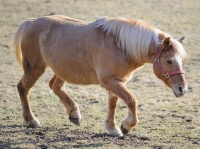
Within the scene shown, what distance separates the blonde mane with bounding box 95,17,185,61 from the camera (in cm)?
658

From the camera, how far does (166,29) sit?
639 inches

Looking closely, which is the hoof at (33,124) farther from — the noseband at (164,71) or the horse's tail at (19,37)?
the noseband at (164,71)

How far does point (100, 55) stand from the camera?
689cm

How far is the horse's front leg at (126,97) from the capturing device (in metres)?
6.50

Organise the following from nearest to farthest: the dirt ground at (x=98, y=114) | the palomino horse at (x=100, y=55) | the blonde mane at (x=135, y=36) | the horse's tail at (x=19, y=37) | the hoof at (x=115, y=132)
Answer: the palomino horse at (x=100, y=55) → the blonde mane at (x=135, y=36) → the dirt ground at (x=98, y=114) → the hoof at (x=115, y=132) → the horse's tail at (x=19, y=37)

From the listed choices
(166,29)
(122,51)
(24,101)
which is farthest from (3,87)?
(166,29)

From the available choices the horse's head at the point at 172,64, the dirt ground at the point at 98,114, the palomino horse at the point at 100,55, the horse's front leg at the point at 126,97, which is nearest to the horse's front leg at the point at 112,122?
the palomino horse at the point at 100,55

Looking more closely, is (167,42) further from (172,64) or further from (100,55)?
(100,55)

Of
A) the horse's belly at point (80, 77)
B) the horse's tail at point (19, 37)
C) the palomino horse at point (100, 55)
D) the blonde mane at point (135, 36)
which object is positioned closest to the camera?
the palomino horse at point (100, 55)

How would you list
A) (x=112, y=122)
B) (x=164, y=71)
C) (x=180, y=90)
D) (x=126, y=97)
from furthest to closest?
1. (x=112, y=122)
2. (x=126, y=97)
3. (x=164, y=71)
4. (x=180, y=90)

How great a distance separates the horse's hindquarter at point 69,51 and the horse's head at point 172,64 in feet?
3.71

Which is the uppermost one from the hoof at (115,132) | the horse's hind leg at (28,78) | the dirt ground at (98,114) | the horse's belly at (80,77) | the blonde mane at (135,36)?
the blonde mane at (135,36)

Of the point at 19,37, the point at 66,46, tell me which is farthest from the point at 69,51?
the point at 19,37

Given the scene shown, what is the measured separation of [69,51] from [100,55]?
67 cm
